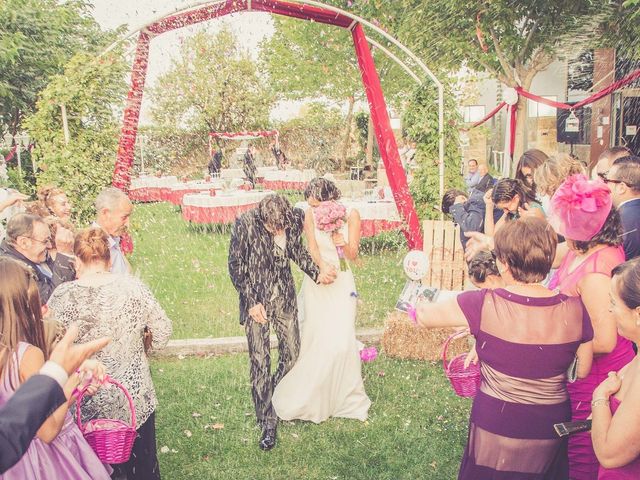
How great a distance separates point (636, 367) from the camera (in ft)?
6.41

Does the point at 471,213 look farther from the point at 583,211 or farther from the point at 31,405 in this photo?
the point at 31,405

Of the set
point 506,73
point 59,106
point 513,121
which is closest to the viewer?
point 59,106

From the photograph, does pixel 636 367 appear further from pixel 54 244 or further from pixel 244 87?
pixel 244 87

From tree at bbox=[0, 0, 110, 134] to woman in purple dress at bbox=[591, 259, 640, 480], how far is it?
11.2m

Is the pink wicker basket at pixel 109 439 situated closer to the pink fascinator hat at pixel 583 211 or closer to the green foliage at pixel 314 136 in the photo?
the pink fascinator hat at pixel 583 211

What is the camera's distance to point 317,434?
Answer: 4555 millimetres

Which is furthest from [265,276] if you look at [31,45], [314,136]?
[314,136]

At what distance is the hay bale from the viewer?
5.98m

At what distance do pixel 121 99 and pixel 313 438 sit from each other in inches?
225

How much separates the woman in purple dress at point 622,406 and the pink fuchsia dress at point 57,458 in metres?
2.09

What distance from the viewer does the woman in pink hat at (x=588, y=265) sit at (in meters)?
2.62

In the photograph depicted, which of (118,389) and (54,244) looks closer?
(118,389)

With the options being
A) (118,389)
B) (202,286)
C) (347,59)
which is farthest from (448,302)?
(347,59)

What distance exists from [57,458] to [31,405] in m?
1.19
